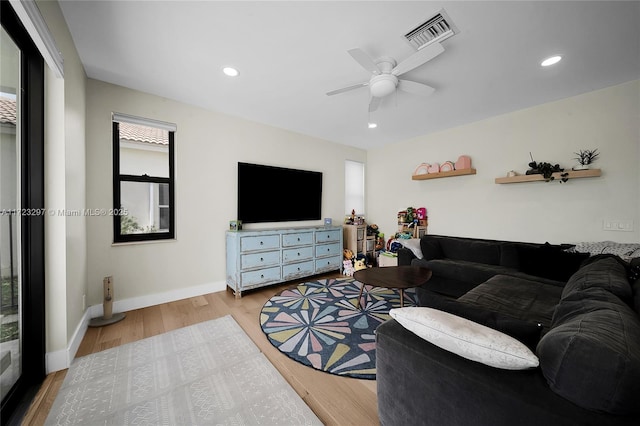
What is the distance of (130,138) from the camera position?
9.05 feet

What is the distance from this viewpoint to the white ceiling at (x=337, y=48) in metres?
1.61

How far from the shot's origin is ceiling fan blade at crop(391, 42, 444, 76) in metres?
1.68

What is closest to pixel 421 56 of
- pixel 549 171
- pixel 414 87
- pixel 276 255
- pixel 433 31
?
pixel 433 31

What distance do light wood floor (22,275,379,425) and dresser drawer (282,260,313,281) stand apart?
1.02 ft

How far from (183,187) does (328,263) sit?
2.48 m

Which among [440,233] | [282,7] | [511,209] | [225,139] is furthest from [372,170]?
[282,7]

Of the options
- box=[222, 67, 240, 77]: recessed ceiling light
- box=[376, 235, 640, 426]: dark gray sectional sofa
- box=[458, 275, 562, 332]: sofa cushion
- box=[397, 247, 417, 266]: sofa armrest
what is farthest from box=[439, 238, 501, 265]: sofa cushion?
box=[222, 67, 240, 77]: recessed ceiling light

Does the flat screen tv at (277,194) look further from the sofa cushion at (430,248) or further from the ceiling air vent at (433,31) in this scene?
the ceiling air vent at (433,31)

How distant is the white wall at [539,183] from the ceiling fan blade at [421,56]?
2.30 metres

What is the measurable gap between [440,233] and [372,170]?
6.32ft

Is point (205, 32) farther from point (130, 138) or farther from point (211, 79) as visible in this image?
point (130, 138)

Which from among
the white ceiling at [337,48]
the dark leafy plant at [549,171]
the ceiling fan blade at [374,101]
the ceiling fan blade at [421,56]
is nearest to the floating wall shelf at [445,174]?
the dark leafy plant at [549,171]

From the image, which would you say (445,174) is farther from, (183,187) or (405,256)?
(183,187)

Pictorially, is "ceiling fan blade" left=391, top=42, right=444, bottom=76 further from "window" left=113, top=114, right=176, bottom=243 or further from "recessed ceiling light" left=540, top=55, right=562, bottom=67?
"window" left=113, top=114, right=176, bottom=243
